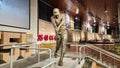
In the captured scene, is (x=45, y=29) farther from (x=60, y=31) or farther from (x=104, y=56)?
(x=60, y=31)

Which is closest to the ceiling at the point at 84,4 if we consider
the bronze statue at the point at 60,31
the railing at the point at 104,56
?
the railing at the point at 104,56

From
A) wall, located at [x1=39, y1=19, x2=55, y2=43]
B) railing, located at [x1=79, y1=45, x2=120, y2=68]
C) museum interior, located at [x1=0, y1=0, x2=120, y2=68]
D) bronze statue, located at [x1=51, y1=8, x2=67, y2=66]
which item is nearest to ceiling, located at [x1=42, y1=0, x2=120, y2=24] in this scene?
museum interior, located at [x1=0, y1=0, x2=120, y2=68]

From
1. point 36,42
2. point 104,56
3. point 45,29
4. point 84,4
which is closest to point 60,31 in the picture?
point 36,42

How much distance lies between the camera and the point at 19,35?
717 centimetres

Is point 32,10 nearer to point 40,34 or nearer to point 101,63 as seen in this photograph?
point 40,34

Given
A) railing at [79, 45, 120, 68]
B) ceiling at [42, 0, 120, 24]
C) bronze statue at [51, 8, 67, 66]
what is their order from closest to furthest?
1. bronze statue at [51, 8, 67, 66]
2. railing at [79, 45, 120, 68]
3. ceiling at [42, 0, 120, 24]

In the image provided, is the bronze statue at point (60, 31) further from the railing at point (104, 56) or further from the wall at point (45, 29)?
the wall at point (45, 29)

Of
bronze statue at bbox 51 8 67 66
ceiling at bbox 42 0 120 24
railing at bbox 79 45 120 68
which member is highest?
ceiling at bbox 42 0 120 24

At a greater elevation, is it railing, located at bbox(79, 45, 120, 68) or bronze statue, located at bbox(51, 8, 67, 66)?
bronze statue, located at bbox(51, 8, 67, 66)

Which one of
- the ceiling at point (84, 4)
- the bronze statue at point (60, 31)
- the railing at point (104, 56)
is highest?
the ceiling at point (84, 4)

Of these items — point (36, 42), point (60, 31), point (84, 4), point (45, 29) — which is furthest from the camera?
point (84, 4)

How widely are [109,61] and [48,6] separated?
5.37m

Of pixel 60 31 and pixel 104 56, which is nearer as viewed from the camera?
pixel 60 31

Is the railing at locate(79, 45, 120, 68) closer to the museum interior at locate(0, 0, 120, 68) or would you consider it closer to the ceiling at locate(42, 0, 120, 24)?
the museum interior at locate(0, 0, 120, 68)
